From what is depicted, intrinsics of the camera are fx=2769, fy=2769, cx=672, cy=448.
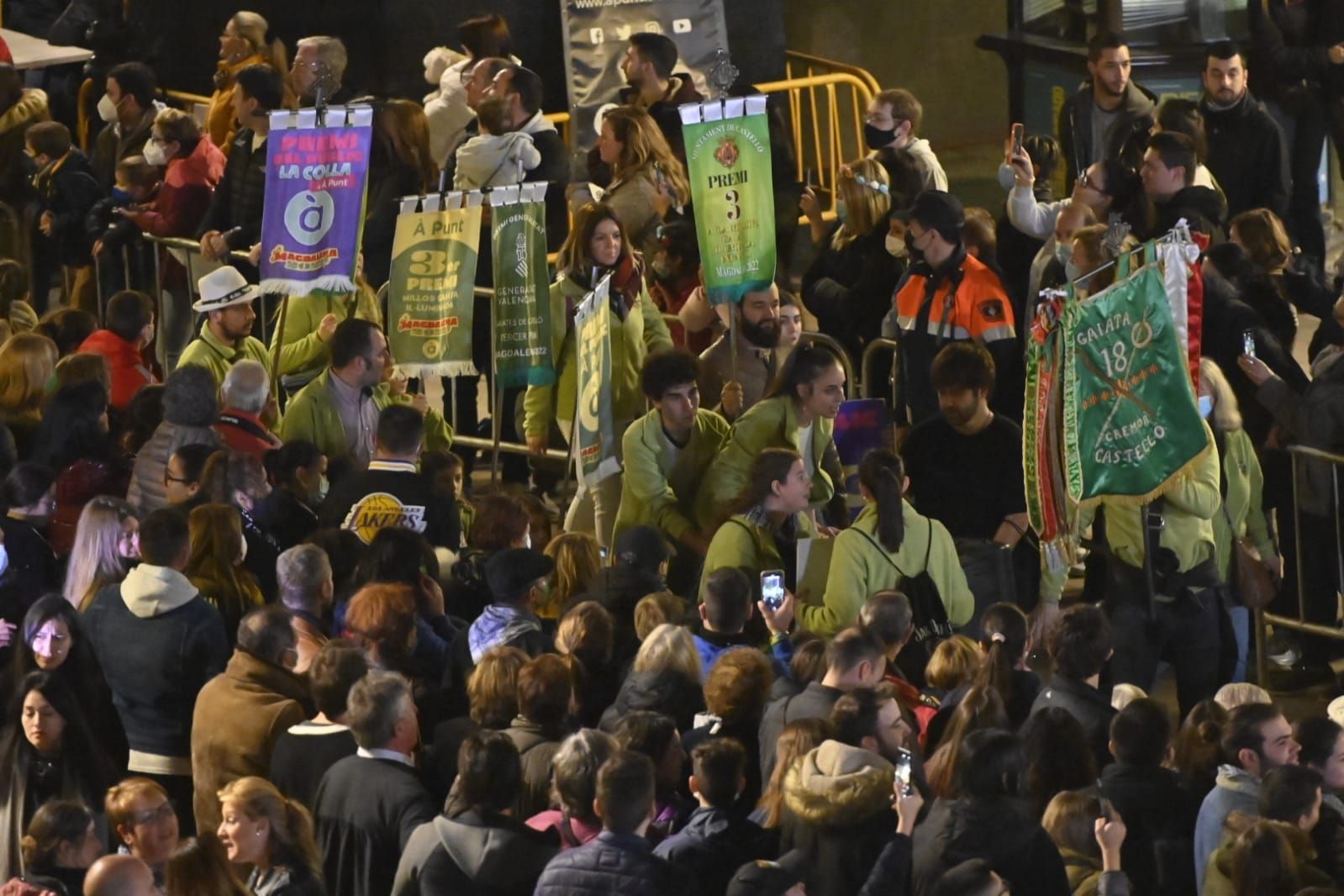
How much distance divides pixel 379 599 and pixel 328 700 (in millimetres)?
650

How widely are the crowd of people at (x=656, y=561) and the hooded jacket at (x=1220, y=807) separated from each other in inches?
1.2

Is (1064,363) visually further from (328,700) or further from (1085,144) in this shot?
(1085,144)

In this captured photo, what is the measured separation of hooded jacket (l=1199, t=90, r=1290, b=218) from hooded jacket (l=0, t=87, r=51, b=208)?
7032 mm

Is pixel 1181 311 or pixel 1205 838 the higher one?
pixel 1181 311

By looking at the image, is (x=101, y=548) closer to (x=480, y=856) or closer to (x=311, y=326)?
(x=480, y=856)

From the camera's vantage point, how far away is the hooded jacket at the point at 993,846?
777 cm

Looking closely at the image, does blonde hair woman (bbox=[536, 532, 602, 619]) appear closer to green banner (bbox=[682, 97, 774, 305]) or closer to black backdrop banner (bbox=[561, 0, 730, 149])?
green banner (bbox=[682, 97, 774, 305])

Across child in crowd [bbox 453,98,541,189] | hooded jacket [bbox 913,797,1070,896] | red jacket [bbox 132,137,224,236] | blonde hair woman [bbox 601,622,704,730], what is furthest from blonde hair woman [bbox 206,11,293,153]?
hooded jacket [bbox 913,797,1070,896]

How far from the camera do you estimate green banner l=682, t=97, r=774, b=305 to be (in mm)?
12227

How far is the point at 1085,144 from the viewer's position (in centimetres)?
1506

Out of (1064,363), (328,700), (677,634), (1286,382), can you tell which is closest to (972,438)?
(1064,363)

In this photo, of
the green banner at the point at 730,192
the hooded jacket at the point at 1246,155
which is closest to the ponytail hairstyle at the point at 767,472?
the green banner at the point at 730,192

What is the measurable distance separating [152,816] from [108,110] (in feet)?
30.5

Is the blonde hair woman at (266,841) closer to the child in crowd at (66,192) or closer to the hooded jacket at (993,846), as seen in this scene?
the hooded jacket at (993,846)
